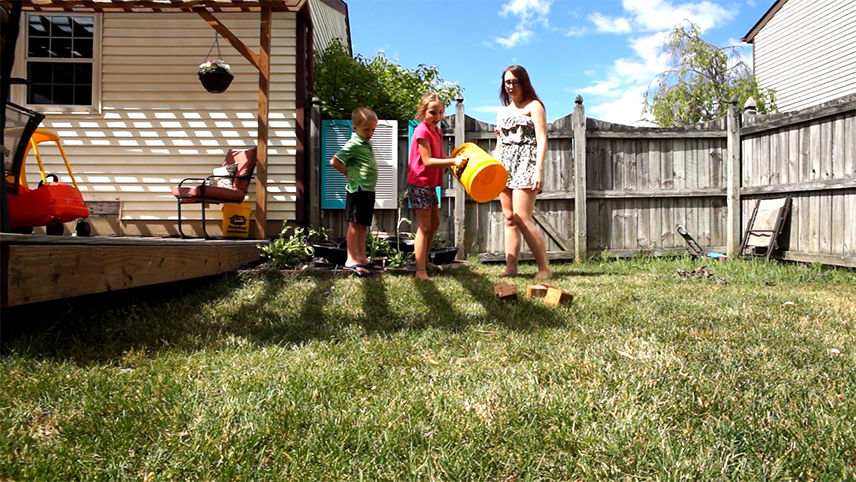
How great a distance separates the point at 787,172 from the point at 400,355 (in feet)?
19.3

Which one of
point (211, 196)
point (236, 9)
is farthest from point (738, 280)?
point (236, 9)

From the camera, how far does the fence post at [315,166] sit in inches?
253

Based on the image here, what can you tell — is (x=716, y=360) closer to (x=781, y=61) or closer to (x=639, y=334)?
(x=639, y=334)

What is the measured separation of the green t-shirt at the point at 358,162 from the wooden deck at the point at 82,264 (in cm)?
139

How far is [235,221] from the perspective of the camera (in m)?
6.44

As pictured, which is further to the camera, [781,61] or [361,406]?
[781,61]

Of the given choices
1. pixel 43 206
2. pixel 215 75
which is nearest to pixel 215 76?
pixel 215 75

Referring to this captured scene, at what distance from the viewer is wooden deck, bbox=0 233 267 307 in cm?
191

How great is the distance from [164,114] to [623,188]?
610cm

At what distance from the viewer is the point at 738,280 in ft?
15.2

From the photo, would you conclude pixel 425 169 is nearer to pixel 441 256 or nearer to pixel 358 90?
pixel 441 256

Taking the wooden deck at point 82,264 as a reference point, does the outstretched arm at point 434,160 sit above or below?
above

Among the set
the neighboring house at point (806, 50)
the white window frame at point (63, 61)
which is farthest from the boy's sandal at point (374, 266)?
the neighboring house at point (806, 50)

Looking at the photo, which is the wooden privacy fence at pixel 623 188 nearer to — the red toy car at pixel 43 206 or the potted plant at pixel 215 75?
the potted plant at pixel 215 75
